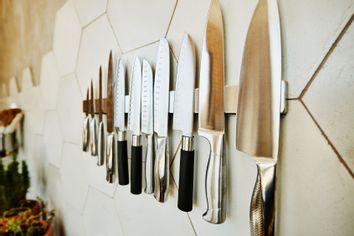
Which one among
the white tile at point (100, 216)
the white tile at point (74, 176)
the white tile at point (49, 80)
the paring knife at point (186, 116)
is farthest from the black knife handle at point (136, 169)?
the white tile at point (49, 80)

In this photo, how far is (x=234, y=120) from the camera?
30cm

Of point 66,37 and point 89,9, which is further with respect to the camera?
point 66,37

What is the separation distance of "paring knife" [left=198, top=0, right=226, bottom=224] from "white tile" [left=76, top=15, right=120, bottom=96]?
1.12ft

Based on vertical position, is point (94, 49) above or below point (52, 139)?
above

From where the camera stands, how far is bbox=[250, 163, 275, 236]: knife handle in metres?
0.23

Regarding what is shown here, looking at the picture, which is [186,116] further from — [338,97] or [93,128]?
[93,128]

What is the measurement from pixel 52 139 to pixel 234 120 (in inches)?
39.3

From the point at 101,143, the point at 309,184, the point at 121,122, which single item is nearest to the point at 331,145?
the point at 309,184

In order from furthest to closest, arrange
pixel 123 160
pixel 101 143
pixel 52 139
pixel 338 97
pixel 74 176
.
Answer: pixel 52 139 → pixel 74 176 → pixel 101 143 → pixel 123 160 → pixel 338 97

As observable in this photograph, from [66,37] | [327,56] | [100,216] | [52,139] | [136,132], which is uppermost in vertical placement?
[66,37]

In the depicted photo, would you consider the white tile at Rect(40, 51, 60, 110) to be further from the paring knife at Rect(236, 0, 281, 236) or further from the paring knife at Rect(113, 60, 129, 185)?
the paring knife at Rect(236, 0, 281, 236)

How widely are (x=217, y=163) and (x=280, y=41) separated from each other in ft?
0.60

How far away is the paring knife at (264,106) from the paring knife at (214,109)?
0.17ft

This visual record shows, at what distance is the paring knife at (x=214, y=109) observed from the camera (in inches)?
11.2
